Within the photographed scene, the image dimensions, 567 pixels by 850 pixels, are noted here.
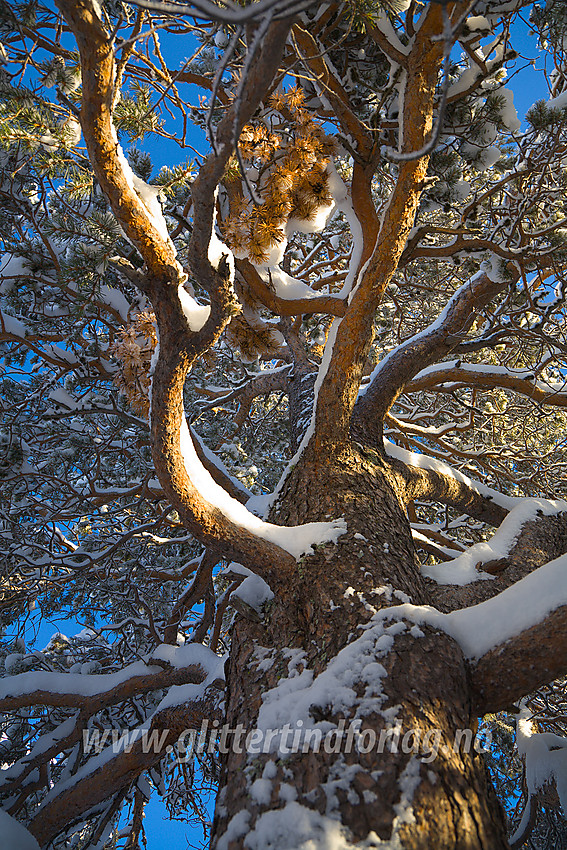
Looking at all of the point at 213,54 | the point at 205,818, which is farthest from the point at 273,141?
the point at 205,818

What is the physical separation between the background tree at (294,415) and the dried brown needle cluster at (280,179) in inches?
0.7

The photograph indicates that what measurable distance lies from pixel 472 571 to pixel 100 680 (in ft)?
8.18

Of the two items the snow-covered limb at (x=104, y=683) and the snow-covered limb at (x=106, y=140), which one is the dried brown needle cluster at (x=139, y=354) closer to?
the snow-covered limb at (x=106, y=140)

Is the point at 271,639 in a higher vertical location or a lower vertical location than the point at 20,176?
lower

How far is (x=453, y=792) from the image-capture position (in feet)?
4.11

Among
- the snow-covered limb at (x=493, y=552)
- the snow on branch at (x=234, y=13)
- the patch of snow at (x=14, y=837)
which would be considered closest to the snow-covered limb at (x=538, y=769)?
the snow-covered limb at (x=493, y=552)

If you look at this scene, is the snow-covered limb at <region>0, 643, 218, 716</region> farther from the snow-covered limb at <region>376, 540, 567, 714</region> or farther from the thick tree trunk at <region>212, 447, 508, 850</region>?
the snow-covered limb at <region>376, 540, 567, 714</region>

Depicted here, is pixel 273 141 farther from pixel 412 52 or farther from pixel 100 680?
pixel 100 680

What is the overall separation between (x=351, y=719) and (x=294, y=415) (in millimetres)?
2504

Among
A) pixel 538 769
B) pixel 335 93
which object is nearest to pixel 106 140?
pixel 335 93

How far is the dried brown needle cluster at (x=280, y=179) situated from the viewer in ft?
8.50

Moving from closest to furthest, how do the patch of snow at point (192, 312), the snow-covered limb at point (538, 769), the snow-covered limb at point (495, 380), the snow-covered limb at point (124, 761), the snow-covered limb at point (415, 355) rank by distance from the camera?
1. the patch of snow at point (192, 312)
2. the snow-covered limb at point (124, 761)
3. the snow-covered limb at point (538, 769)
4. the snow-covered limb at point (415, 355)
5. the snow-covered limb at point (495, 380)

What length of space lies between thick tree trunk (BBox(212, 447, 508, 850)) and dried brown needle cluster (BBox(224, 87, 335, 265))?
66.6 inches

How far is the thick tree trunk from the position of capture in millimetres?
1188
